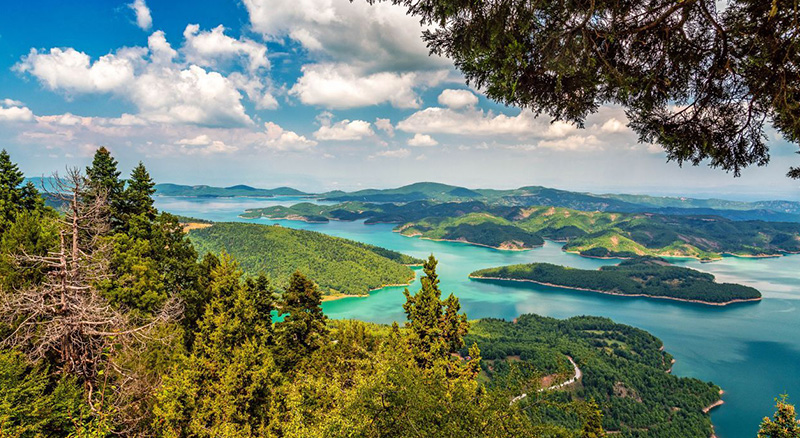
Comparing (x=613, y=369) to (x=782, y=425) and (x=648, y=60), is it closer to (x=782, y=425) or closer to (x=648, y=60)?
(x=782, y=425)

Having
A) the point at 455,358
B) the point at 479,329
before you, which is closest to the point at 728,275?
the point at 479,329

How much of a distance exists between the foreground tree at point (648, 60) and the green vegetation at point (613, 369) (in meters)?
45.1

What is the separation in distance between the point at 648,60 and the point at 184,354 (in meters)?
17.3

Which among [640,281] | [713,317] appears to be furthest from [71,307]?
[640,281]

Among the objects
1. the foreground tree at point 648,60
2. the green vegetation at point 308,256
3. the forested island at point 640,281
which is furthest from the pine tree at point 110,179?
the forested island at point 640,281

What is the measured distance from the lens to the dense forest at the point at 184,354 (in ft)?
26.9

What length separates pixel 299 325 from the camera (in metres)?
18.9

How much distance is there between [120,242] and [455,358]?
19.4 m

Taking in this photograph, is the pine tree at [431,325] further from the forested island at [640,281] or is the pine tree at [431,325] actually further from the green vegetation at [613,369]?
the forested island at [640,281]

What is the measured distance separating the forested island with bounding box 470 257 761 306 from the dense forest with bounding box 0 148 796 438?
416ft

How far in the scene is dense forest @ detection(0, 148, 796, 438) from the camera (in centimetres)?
821

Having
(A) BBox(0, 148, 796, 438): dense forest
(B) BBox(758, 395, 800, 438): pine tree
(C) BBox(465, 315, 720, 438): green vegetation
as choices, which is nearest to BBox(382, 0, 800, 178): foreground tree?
(A) BBox(0, 148, 796, 438): dense forest

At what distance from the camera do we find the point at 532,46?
5.40 meters

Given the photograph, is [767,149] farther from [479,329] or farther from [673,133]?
[479,329]
